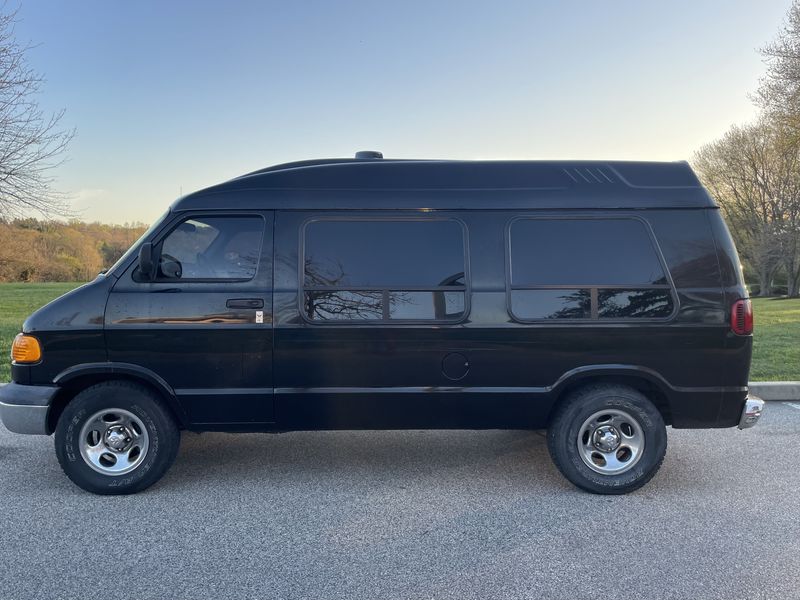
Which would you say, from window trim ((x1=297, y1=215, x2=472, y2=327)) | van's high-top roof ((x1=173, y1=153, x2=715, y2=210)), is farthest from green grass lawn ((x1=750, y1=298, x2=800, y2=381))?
window trim ((x1=297, y1=215, x2=472, y2=327))

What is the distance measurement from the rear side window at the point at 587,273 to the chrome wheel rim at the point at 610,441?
77 centimetres

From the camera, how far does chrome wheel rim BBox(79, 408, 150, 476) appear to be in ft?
13.6

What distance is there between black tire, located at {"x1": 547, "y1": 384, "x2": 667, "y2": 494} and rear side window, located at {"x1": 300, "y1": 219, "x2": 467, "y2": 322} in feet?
3.71

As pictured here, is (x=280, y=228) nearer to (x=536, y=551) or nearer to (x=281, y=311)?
(x=281, y=311)

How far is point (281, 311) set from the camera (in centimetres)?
412

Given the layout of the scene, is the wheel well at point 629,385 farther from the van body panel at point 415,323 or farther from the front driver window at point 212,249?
the front driver window at point 212,249

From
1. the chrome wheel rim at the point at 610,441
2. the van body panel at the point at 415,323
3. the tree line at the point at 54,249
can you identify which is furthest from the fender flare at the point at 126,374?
the tree line at the point at 54,249

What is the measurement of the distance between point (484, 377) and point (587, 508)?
112 centimetres

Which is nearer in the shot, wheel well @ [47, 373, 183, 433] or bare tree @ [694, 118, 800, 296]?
wheel well @ [47, 373, 183, 433]

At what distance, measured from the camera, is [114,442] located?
4.18 meters

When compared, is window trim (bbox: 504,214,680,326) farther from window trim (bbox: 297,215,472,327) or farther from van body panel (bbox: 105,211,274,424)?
van body panel (bbox: 105,211,274,424)

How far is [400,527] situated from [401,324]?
1.35m

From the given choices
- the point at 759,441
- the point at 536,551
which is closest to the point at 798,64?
the point at 759,441

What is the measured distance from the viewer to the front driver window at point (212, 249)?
165 inches
